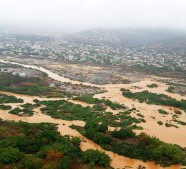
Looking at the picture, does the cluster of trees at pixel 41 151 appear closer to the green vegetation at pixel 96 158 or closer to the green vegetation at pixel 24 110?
the green vegetation at pixel 96 158

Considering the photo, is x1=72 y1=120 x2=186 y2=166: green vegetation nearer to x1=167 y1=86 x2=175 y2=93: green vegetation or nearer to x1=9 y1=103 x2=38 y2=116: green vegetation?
x1=9 y1=103 x2=38 y2=116: green vegetation

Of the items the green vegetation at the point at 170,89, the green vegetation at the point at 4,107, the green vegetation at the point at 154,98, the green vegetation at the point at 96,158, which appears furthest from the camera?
the green vegetation at the point at 170,89

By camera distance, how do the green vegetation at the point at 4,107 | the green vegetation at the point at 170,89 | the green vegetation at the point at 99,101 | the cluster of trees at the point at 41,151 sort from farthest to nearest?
1. the green vegetation at the point at 170,89
2. the green vegetation at the point at 99,101
3. the green vegetation at the point at 4,107
4. the cluster of trees at the point at 41,151

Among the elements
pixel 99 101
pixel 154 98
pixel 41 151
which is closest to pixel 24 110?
pixel 99 101

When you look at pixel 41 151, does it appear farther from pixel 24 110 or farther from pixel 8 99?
pixel 8 99

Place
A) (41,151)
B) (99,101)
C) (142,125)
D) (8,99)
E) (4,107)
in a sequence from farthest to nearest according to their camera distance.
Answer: (99,101) → (8,99) → (4,107) → (142,125) → (41,151)

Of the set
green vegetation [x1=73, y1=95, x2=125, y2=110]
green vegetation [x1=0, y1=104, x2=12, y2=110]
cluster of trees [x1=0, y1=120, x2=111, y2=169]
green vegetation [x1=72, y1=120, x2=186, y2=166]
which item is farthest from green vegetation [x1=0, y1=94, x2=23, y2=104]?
cluster of trees [x1=0, y1=120, x2=111, y2=169]

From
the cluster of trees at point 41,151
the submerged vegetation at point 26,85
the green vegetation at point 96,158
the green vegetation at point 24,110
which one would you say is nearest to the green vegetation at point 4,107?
the green vegetation at point 24,110
